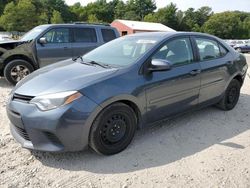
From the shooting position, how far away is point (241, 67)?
18.4 feet

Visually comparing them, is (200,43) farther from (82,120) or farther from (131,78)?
(82,120)

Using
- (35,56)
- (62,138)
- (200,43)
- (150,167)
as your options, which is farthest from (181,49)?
(35,56)

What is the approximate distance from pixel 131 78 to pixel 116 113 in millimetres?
491

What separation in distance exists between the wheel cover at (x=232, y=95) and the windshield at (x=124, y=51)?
6.93 feet

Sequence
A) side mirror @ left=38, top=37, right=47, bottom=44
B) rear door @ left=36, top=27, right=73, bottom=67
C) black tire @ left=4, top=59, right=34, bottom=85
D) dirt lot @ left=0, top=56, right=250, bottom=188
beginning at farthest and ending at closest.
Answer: rear door @ left=36, top=27, right=73, bottom=67, side mirror @ left=38, top=37, right=47, bottom=44, black tire @ left=4, top=59, right=34, bottom=85, dirt lot @ left=0, top=56, right=250, bottom=188

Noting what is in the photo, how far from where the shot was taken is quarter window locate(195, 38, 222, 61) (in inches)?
186

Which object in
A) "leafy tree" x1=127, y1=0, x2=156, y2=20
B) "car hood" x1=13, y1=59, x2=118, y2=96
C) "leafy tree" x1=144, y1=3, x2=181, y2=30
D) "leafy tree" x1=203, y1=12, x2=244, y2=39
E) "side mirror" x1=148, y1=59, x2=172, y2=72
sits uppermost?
"leafy tree" x1=127, y1=0, x2=156, y2=20

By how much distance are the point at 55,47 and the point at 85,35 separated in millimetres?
1083

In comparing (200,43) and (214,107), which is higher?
(200,43)

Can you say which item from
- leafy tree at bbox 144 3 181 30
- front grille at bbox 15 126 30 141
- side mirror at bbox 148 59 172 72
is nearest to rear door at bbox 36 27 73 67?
front grille at bbox 15 126 30 141

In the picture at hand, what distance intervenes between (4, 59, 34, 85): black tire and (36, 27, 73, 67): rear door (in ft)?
1.26

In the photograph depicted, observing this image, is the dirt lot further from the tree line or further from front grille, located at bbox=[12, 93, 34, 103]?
the tree line

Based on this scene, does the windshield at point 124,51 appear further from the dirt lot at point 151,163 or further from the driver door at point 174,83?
the dirt lot at point 151,163

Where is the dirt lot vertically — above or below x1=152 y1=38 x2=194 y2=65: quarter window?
below
